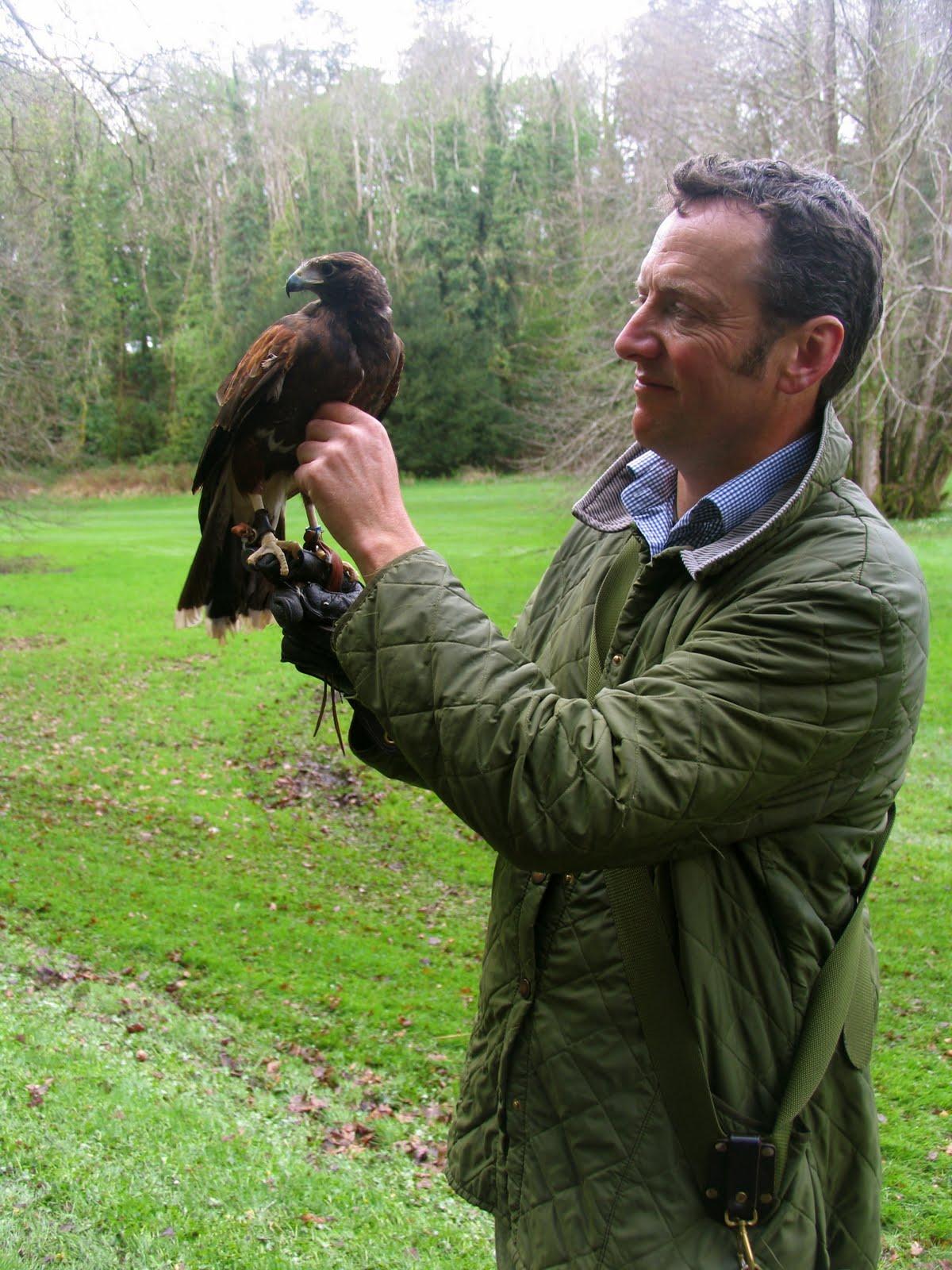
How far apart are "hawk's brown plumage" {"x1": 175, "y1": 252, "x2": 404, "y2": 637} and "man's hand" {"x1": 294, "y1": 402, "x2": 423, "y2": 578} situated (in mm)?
1178

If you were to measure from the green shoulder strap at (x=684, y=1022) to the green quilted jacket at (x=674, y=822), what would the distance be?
21 millimetres

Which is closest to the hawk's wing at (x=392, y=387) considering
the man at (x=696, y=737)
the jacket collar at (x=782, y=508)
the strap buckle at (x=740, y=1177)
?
the man at (x=696, y=737)

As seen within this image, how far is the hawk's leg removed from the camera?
6.63 ft

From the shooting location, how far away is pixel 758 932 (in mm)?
1359

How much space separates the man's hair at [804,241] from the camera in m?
1.38

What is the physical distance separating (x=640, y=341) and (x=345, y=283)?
5.46ft

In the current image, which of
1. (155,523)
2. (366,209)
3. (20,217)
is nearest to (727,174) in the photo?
(20,217)

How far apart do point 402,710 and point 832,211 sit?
0.83m

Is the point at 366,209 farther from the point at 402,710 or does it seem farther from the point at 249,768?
the point at 402,710

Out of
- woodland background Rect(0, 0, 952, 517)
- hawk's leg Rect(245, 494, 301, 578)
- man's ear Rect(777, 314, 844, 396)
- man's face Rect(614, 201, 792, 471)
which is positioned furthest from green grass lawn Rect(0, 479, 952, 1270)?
woodland background Rect(0, 0, 952, 517)

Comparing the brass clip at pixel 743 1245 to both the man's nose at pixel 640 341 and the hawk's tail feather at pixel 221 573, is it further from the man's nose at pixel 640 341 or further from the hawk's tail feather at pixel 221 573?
the hawk's tail feather at pixel 221 573

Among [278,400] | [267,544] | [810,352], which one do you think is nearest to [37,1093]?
[267,544]

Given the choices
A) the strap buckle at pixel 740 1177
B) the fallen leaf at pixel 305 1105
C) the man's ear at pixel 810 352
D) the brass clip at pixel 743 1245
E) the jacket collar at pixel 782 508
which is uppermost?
the man's ear at pixel 810 352

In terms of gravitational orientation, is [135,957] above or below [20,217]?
below
